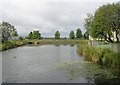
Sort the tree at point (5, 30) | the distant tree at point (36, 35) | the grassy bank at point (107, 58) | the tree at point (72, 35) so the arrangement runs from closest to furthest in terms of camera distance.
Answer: the grassy bank at point (107, 58) < the tree at point (5, 30) < the tree at point (72, 35) < the distant tree at point (36, 35)

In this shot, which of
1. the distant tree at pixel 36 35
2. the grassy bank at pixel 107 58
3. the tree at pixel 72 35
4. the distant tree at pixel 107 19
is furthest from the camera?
the distant tree at pixel 36 35

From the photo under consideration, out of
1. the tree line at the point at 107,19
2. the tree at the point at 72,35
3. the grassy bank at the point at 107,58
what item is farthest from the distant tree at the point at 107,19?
the tree at the point at 72,35

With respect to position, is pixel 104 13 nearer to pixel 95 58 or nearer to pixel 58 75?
pixel 95 58

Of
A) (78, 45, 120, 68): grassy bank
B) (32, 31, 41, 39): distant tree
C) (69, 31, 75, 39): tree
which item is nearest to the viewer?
(78, 45, 120, 68): grassy bank

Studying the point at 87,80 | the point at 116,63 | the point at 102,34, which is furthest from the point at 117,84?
the point at 102,34

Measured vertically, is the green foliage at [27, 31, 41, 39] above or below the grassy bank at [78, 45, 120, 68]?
above

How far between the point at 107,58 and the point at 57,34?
327 feet

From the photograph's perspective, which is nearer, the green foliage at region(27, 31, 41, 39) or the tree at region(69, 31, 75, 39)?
the tree at region(69, 31, 75, 39)

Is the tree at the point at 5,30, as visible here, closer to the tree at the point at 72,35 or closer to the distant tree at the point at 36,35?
the distant tree at the point at 36,35

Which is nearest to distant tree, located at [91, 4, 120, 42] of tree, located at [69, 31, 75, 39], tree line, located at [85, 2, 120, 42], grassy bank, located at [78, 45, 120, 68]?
tree line, located at [85, 2, 120, 42]

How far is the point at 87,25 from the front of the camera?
183 ft

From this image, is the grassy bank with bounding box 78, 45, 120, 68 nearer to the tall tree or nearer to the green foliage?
the tall tree

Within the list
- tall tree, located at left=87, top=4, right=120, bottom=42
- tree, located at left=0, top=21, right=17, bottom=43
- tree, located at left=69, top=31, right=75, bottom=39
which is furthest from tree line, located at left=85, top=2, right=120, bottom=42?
tree, located at left=69, top=31, right=75, bottom=39

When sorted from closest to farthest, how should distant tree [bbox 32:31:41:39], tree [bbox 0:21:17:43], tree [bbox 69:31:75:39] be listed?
tree [bbox 0:21:17:43]
tree [bbox 69:31:75:39]
distant tree [bbox 32:31:41:39]
